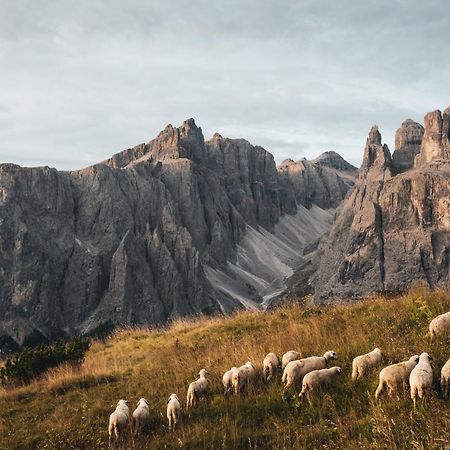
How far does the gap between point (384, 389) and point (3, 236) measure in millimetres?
138302

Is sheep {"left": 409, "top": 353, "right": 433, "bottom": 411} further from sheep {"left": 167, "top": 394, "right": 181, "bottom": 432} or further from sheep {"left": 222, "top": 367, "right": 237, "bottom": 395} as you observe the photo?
sheep {"left": 167, "top": 394, "right": 181, "bottom": 432}

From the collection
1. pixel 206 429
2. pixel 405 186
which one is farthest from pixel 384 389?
pixel 405 186

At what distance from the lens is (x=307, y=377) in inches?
395

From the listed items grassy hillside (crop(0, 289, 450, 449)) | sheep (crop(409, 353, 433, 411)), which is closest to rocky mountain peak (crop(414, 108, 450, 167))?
grassy hillside (crop(0, 289, 450, 449))

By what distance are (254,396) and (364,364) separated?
262cm

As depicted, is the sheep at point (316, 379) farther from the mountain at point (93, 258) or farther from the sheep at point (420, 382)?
the mountain at point (93, 258)

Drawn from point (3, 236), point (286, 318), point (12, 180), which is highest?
point (12, 180)

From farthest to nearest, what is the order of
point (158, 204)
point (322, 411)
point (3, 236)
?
point (158, 204) → point (3, 236) → point (322, 411)

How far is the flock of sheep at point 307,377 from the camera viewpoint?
868 centimetres

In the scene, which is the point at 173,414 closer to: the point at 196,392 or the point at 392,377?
the point at 196,392

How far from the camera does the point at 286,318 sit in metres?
19.5

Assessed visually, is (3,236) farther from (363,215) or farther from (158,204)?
(363,215)

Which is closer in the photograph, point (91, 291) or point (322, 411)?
point (322, 411)

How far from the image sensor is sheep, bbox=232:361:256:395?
36.3 ft
